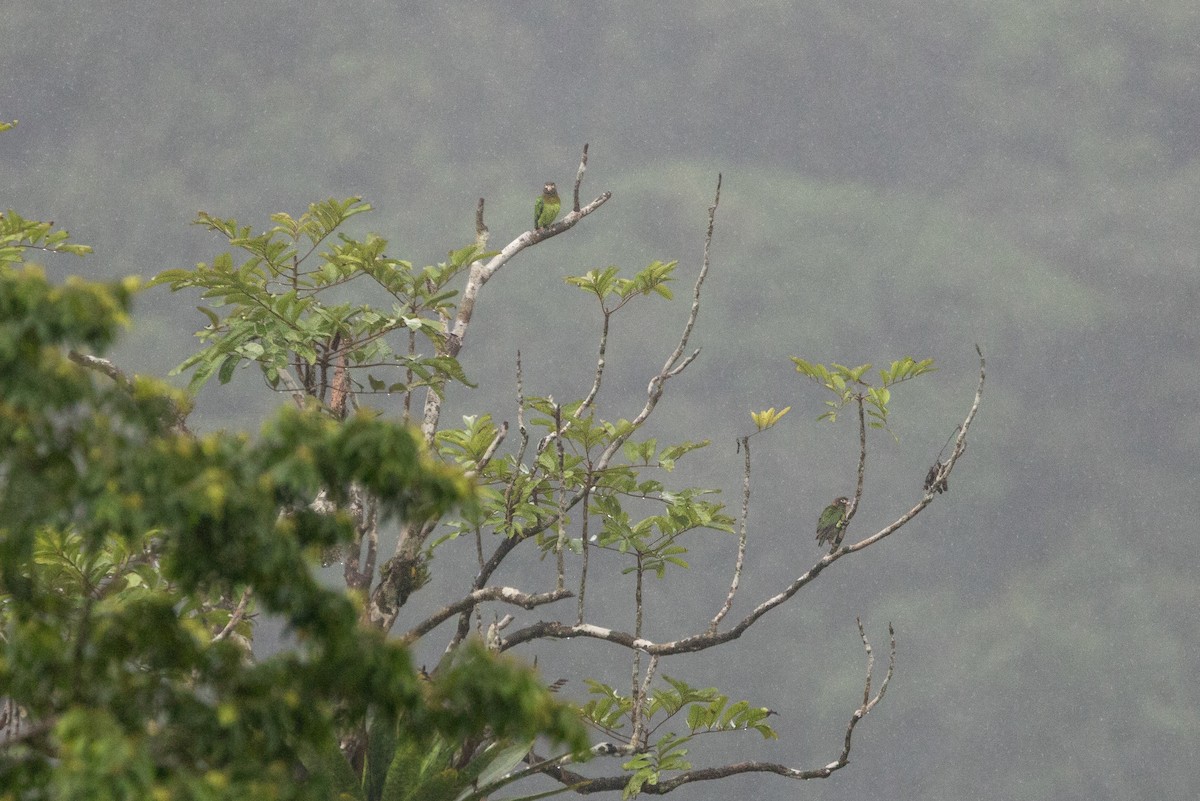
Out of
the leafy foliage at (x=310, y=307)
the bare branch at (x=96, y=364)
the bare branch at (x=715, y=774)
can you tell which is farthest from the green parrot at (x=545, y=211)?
the bare branch at (x=715, y=774)

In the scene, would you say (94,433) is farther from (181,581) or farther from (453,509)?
(453,509)

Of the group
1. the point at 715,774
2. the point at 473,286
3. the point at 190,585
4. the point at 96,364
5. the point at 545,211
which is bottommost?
the point at 190,585

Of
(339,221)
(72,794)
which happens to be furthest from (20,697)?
(339,221)

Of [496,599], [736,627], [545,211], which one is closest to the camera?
[736,627]

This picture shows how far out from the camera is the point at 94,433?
2576mm

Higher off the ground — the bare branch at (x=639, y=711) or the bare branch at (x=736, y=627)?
the bare branch at (x=736, y=627)

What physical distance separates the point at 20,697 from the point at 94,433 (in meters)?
0.50

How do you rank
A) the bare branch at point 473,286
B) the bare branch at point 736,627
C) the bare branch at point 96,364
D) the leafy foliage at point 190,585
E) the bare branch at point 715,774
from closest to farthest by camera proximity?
the leafy foliage at point 190,585 < the bare branch at point 736,627 < the bare branch at point 96,364 < the bare branch at point 715,774 < the bare branch at point 473,286

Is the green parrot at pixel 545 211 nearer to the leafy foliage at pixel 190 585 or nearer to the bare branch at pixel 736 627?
the bare branch at pixel 736 627

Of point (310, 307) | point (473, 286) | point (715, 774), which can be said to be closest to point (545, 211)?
point (473, 286)

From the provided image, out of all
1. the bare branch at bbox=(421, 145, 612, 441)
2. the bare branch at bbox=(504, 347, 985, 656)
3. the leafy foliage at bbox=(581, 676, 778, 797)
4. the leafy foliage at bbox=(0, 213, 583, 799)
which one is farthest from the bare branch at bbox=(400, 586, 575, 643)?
the leafy foliage at bbox=(0, 213, 583, 799)

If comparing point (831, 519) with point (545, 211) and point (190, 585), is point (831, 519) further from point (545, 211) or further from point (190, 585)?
point (190, 585)

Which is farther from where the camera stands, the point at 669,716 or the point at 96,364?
the point at 669,716

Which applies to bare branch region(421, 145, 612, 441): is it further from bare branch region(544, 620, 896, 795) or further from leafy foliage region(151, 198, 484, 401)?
bare branch region(544, 620, 896, 795)
